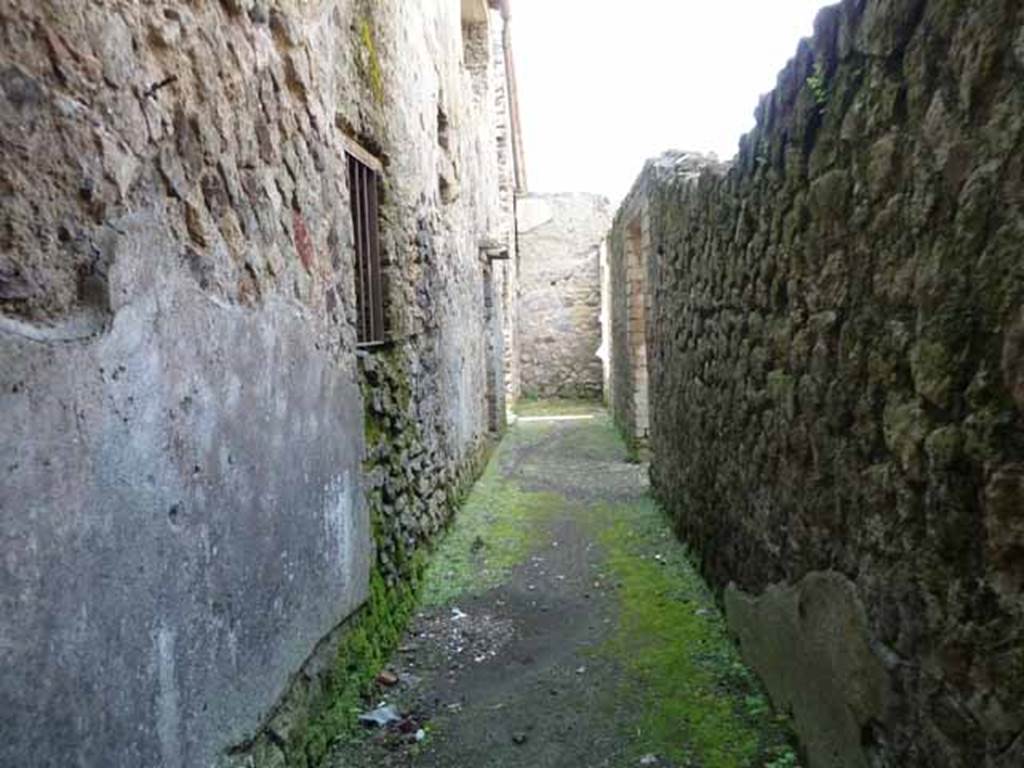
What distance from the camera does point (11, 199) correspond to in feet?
4.14

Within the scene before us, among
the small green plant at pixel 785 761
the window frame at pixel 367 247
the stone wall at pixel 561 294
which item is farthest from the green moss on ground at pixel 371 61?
the stone wall at pixel 561 294

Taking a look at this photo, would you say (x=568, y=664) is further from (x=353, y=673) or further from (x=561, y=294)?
(x=561, y=294)

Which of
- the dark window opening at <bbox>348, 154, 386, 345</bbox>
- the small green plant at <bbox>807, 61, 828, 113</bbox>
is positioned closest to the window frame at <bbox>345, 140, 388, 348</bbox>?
the dark window opening at <bbox>348, 154, 386, 345</bbox>

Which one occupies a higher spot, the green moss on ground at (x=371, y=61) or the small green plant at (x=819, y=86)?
the green moss on ground at (x=371, y=61)

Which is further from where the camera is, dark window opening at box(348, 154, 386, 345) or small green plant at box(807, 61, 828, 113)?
dark window opening at box(348, 154, 386, 345)

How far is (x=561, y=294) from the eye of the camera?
15234 mm

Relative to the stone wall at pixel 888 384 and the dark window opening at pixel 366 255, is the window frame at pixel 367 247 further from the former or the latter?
the stone wall at pixel 888 384

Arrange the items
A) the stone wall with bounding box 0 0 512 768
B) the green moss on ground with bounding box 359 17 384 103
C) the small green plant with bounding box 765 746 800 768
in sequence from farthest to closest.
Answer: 1. the green moss on ground with bounding box 359 17 384 103
2. the small green plant with bounding box 765 746 800 768
3. the stone wall with bounding box 0 0 512 768

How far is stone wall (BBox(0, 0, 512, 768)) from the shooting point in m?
1.28

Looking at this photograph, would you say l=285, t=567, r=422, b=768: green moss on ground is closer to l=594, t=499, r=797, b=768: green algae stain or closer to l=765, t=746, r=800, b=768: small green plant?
l=594, t=499, r=797, b=768: green algae stain

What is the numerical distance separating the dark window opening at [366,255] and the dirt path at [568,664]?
4.98ft

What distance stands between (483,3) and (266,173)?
29.3 feet

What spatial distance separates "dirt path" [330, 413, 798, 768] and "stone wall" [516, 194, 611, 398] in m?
9.48

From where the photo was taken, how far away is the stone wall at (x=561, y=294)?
49.8 feet
